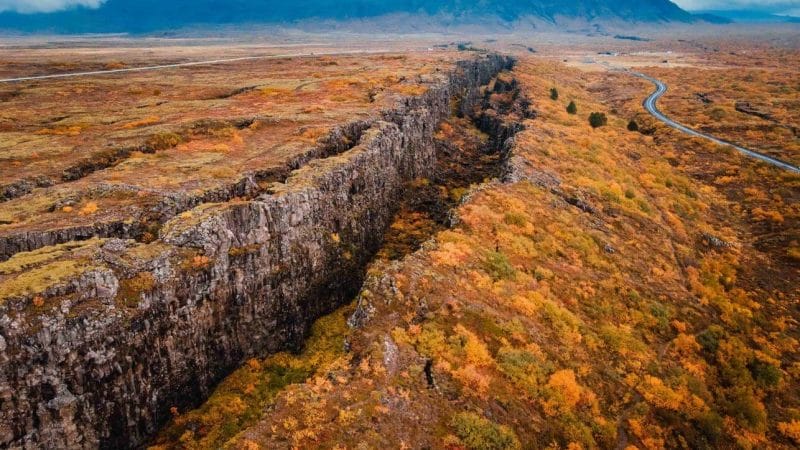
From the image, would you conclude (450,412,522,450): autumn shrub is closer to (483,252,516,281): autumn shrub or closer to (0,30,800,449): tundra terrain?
(0,30,800,449): tundra terrain

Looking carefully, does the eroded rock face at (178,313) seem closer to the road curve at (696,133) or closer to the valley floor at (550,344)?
the valley floor at (550,344)

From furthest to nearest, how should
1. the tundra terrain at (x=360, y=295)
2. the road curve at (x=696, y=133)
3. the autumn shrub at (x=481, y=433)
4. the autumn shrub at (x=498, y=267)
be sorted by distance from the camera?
1. the road curve at (x=696, y=133)
2. the autumn shrub at (x=498, y=267)
3. the tundra terrain at (x=360, y=295)
4. the autumn shrub at (x=481, y=433)

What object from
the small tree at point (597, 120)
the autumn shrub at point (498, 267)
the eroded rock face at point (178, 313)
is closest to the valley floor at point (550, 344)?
the autumn shrub at point (498, 267)

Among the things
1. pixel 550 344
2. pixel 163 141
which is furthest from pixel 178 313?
pixel 163 141

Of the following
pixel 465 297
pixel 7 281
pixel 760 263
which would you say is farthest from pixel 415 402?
pixel 760 263

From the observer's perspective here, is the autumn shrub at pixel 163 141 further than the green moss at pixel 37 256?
Yes

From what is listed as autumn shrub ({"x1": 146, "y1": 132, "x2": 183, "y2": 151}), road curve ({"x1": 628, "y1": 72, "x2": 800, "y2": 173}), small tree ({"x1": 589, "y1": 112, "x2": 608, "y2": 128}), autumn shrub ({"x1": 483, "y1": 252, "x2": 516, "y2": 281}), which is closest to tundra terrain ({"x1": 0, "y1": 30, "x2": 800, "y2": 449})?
autumn shrub ({"x1": 146, "y1": 132, "x2": 183, "y2": 151})

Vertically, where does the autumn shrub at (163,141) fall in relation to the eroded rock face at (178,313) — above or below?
above
